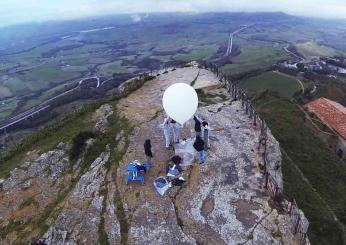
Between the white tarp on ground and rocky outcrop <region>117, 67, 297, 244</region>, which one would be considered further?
the white tarp on ground

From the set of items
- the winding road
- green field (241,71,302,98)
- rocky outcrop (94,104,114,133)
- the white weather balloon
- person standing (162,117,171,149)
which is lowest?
the winding road

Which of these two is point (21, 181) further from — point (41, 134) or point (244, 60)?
point (244, 60)

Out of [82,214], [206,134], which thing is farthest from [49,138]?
[206,134]

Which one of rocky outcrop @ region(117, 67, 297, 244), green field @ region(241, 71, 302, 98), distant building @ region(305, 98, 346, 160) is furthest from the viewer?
green field @ region(241, 71, 302, 98)

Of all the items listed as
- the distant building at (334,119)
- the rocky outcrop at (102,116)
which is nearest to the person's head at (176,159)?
the rocky outcrop at (102,116)

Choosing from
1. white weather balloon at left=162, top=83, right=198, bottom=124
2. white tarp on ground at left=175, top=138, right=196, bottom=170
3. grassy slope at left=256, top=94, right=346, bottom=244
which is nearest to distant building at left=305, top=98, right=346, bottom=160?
grassy slope at left=256, top=94, right=346, bottom=244

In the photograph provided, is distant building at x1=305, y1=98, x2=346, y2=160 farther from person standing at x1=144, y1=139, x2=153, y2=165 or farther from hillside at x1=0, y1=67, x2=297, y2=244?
person standing at x1=144, y1=139, x2=153, y2=165
